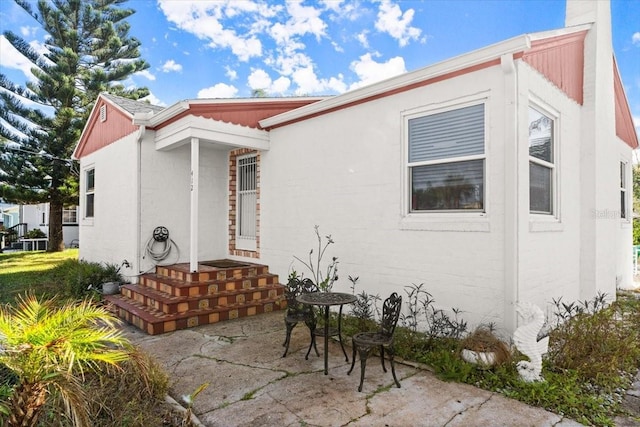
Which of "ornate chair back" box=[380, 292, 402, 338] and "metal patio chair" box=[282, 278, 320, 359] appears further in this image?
"metal patio chair" box=[282, 278, 320, 359]

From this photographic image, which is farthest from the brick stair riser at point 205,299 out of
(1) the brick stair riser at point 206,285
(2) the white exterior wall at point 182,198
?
(2) the white exterior wall at point 182,198

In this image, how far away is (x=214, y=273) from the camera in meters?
6.20

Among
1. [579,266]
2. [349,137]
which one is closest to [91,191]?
[349,137]

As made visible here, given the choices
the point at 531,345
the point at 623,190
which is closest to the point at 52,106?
the point at 531,345

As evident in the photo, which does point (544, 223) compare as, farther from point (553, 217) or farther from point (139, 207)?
point (139, 207)

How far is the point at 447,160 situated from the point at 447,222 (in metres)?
0.78

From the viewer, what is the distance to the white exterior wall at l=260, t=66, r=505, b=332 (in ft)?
13.9

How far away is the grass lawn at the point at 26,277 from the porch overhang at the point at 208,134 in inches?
126

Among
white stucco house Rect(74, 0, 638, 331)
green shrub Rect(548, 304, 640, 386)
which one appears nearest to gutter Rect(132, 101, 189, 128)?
white stucco house Rect(74, 0, 638, 331)

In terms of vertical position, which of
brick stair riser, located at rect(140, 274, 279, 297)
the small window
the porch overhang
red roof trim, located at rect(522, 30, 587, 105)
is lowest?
brick stair riser, located at rect(140, 274, 279, 297)

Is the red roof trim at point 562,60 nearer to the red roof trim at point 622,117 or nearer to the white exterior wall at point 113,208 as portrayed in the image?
the red roof trim at point 622,117

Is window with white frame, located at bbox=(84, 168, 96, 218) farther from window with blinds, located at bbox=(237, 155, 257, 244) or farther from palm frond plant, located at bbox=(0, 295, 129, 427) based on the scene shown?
palm frond plant, located at bbox=(0, 295, 129, 427)

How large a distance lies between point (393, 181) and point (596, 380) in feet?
10.0

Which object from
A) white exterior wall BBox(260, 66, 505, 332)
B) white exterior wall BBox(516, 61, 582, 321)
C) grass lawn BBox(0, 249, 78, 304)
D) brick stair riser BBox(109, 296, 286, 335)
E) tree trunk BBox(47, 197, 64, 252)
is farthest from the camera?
tree trunk BBox(47, 197, 64, 252)
